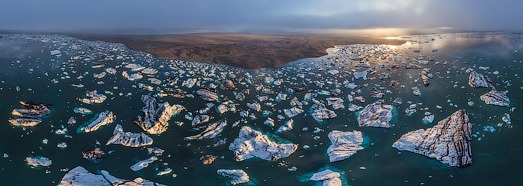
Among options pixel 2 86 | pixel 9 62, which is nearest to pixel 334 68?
pixel 2 86

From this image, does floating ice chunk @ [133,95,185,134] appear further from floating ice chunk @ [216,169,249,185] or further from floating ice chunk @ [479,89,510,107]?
floating ice chunk @ [479,89,510,107]

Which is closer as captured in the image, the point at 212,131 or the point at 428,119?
the point at 212,131

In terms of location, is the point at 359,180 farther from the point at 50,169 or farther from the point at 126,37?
the point at 126,37

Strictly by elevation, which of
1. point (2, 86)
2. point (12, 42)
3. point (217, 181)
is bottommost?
point (217, 181)

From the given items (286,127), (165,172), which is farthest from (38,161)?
(286,127)

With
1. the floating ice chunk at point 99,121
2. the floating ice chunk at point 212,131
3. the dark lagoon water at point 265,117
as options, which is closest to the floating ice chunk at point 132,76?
the dark lagoon water at point 265,117

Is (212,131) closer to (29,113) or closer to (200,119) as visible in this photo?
(200,119)

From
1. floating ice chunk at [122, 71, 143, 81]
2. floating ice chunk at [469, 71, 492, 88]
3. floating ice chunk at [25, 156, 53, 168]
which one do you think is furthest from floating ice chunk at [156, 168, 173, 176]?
floating ice chunk at [469, 71, 492, 88]

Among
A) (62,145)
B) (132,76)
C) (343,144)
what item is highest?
(132,76)
